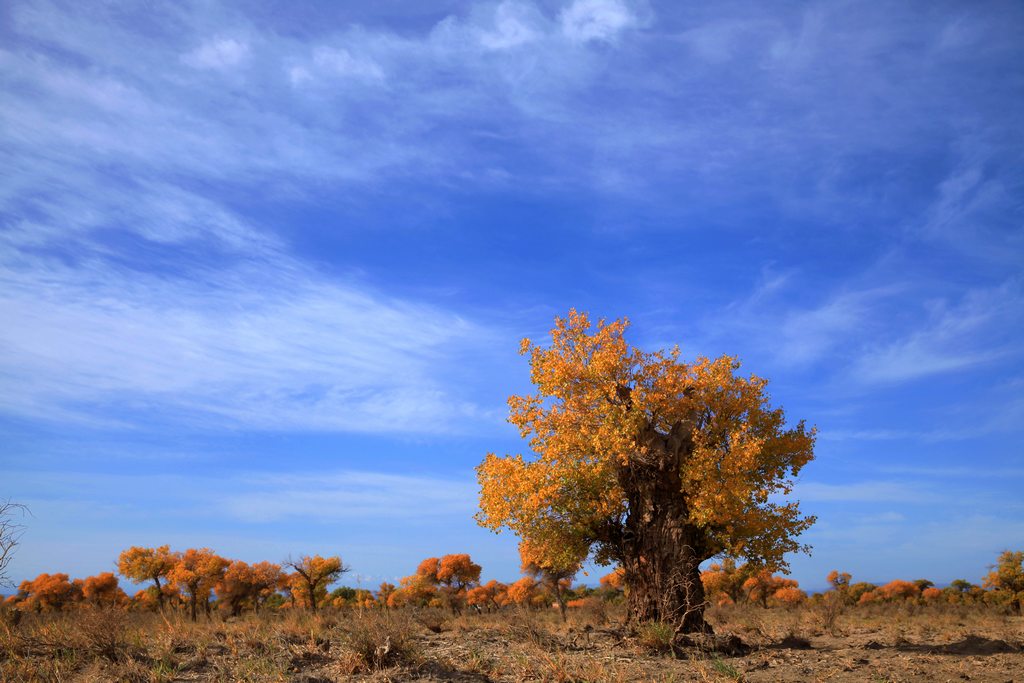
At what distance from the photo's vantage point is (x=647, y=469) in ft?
69.7

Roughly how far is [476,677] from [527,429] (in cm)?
927

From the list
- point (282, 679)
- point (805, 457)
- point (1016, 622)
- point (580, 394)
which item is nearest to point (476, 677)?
point (282, 679)

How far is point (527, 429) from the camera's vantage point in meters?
22.2

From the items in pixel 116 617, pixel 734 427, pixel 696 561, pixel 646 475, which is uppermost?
pixel 734 427

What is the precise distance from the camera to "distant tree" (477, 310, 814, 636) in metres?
20.0

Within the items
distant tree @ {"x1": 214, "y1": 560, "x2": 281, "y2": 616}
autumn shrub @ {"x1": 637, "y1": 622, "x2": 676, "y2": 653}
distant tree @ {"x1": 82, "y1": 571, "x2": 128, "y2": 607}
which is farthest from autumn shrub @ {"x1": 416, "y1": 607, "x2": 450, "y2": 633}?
distant tree @ {"x1": 82, "y1": 571, "x2": 128, "y2": 607}

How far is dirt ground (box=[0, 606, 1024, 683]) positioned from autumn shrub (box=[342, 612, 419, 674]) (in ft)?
0.07

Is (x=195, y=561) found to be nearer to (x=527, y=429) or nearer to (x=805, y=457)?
(x=527, y=429)

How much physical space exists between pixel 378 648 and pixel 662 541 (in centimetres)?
923

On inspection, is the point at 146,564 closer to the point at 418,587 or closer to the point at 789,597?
the point at 418,587

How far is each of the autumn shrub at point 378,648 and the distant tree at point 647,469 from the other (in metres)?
6.89

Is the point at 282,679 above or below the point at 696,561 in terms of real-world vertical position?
below

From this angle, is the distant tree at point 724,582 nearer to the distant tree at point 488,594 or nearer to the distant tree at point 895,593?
the distant tree at point 895,593

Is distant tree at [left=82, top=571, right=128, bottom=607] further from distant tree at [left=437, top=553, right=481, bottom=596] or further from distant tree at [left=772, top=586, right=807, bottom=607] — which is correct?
distant tree at [left=772, top=586, right=807, bottom=607]
